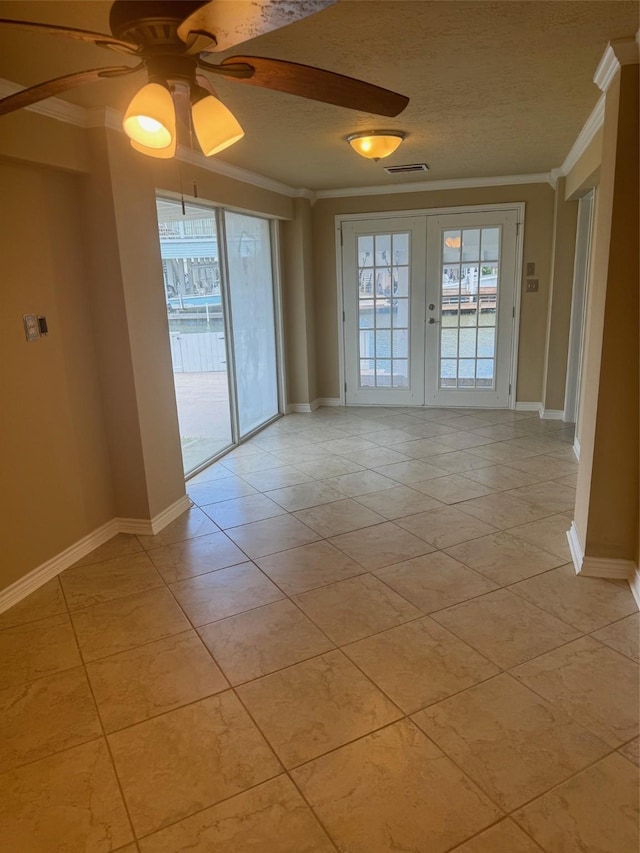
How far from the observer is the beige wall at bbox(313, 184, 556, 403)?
550 cm

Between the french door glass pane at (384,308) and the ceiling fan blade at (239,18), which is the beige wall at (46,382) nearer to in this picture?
the ceiling fan blade at (239,18)

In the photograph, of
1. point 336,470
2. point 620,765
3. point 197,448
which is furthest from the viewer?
point 197,448

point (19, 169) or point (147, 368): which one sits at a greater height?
point (19, 169)

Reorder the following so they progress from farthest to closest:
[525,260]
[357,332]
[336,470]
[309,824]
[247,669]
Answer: [357,332] → [525,260] → [336,470] → [247,669] → [309,824]

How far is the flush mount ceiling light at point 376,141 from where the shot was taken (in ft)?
11.4

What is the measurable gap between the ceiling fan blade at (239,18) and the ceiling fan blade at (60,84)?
264 mm

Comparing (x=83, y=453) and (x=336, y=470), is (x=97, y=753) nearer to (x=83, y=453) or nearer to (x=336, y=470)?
(x=83, y=453)

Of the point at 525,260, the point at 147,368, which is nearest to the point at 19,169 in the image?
the point at 147,368

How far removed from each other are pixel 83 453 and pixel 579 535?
2714 millimetres

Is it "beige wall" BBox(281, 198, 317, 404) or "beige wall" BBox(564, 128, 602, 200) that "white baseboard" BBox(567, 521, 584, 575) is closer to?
"beige wall" BBox(564, 128, 602, 200)

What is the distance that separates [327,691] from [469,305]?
15.5 feet

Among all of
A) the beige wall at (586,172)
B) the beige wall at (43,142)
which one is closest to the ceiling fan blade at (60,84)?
the beige wall at (43,142)

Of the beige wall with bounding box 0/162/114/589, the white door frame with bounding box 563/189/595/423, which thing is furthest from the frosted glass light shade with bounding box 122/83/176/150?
the white door frame with bounding box 563/189/595/423

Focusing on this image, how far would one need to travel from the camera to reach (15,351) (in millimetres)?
2639
